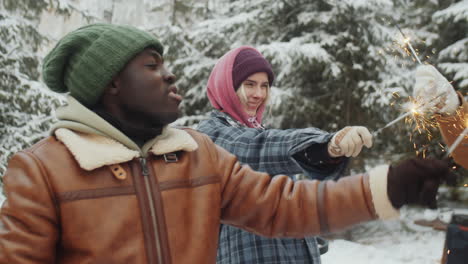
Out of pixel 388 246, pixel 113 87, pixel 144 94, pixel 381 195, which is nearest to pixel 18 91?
pixel 113 87

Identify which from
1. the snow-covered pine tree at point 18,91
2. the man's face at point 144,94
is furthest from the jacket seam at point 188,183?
the snow-covered pine tree at point 18,91

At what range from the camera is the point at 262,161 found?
71.1 inches

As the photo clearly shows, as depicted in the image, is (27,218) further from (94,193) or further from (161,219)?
(161,219)

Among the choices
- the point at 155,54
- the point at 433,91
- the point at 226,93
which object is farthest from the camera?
the point at 433,91

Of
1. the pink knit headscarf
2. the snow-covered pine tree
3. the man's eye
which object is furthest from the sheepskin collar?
the snow-covered pine tree

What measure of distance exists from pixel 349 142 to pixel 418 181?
34 centimetres

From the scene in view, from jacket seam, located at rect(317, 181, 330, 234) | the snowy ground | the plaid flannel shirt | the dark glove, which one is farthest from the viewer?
the snowy ground

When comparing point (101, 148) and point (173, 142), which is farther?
point (173, 142)

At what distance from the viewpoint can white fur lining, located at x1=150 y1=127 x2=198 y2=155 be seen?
4.50 feet

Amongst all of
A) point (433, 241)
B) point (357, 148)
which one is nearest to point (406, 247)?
point (433, 241)

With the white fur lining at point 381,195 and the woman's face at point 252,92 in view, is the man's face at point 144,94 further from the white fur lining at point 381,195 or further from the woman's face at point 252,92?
the woman's face at point 252,92

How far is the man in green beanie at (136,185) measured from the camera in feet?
3.74

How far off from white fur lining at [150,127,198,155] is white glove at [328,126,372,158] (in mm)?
537

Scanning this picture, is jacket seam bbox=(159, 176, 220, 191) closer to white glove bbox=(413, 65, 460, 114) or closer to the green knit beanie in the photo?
the green knit beanie
